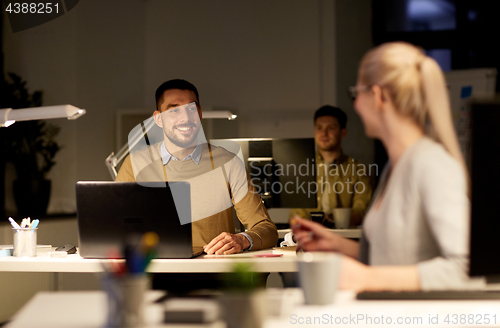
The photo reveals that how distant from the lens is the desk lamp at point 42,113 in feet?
6.18

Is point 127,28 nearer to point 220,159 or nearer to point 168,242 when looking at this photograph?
point 220,159

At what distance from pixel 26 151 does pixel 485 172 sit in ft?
A: 12.4

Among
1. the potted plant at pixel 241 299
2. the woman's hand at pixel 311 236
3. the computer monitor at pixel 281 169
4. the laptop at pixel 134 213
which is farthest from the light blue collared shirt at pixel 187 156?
the potted plant at pixel 241 299

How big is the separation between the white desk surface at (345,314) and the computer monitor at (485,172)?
5.6 inches

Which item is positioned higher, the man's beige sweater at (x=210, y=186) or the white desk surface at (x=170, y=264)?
the man's beige sweater at (x=210, y=186)

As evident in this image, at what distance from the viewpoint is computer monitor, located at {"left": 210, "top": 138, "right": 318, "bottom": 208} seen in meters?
3.19

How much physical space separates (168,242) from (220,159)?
700 mm

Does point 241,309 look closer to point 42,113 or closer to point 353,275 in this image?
point 353,275

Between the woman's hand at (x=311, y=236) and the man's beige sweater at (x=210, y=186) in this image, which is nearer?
the woman's hand at (x=311, y=236)

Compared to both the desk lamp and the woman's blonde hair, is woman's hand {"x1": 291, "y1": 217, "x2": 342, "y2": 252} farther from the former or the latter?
the desk lamp

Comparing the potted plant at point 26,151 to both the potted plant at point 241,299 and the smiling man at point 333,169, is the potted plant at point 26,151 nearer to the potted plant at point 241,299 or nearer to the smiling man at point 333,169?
the smiling man at point 333,169

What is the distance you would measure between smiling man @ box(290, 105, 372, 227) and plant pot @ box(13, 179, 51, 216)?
79.1 inches

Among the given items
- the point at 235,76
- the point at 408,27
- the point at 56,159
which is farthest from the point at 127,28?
the point at 408,27

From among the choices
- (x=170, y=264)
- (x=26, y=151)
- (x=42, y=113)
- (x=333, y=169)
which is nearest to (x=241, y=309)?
(x=170, y=264)
